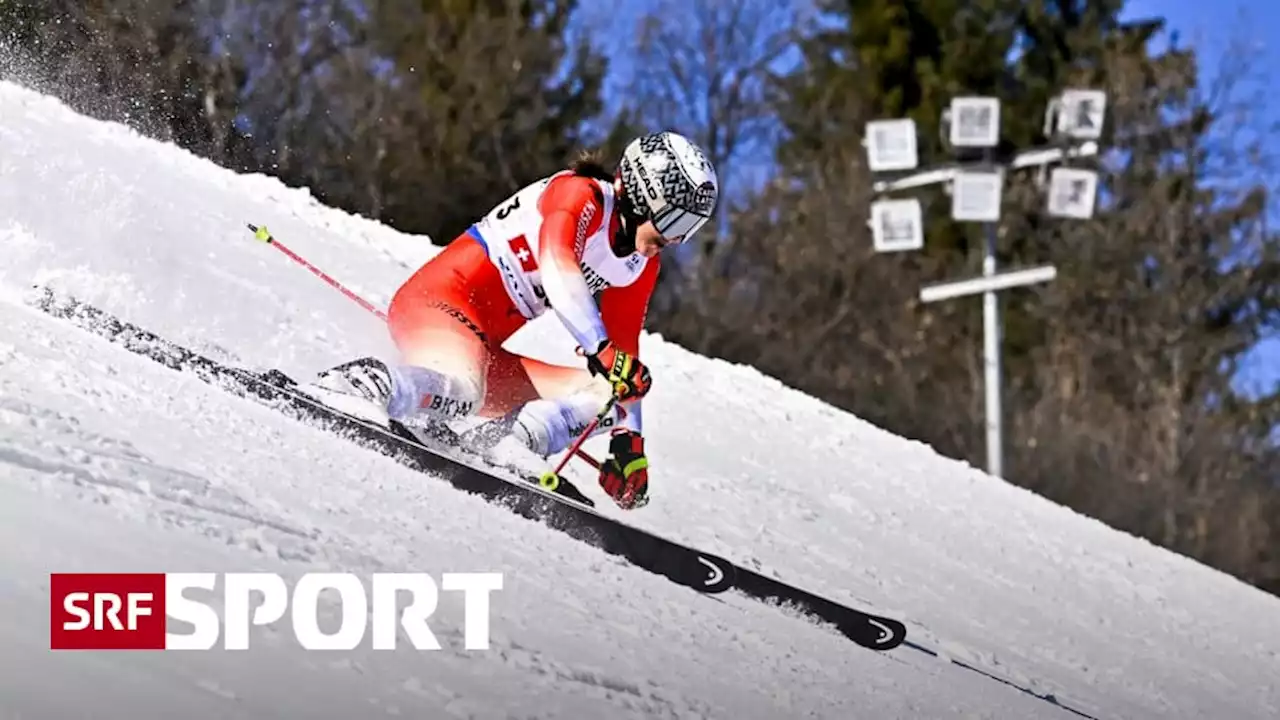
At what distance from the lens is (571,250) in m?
4.30

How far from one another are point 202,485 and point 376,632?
24.6 inches

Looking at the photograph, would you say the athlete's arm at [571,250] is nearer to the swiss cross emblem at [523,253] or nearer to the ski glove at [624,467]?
the swiss cross emblem at [523,253]

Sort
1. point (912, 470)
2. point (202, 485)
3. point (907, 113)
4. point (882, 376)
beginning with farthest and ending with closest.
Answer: point (907, 113)
point (882, 376)
point (912, 470)
point (202, 485)

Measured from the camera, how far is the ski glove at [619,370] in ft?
13.7

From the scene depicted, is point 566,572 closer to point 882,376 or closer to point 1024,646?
point 1024,646

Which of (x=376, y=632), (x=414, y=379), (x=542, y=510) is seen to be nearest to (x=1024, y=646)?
(x=542, y=510)

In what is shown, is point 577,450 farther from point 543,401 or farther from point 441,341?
point 441,341

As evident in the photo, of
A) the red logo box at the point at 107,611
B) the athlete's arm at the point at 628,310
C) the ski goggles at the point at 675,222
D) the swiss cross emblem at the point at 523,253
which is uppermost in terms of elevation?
the ski goggles at the point at 675,222

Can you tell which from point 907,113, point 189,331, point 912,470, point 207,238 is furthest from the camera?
point 907,113

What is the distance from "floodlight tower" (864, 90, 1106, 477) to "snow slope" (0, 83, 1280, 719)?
3.15 meters

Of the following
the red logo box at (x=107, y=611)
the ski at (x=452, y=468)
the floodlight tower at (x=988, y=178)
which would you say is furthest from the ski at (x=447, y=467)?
the floodlight tower at (x=988, y=178)

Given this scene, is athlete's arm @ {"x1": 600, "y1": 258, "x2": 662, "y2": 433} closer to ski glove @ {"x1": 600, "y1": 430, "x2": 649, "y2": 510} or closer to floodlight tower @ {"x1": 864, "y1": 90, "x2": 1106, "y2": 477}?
ski glove @ {"x1": 600, "y1": 430, "x2": 649, "y2": 510}

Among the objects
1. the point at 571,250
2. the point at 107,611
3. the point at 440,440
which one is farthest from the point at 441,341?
the point at 107,611

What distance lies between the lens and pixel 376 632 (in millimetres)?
3156
